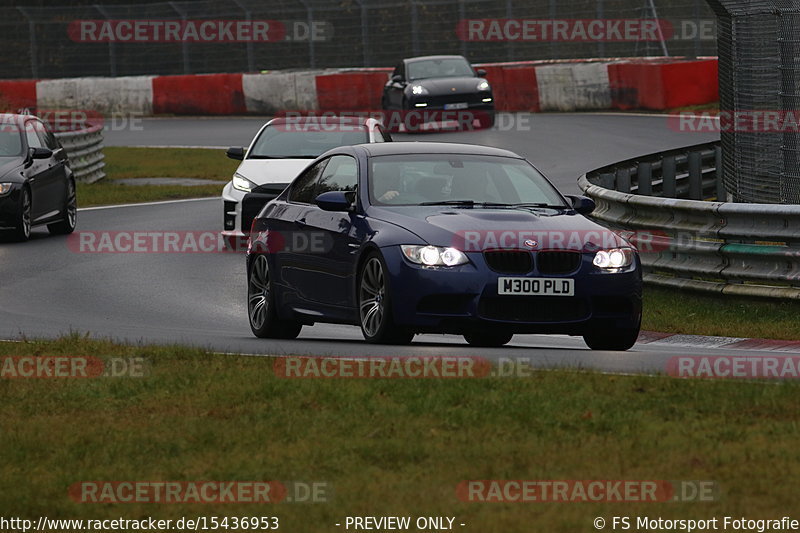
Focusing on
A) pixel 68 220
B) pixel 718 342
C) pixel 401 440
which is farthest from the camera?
pixel 68 220

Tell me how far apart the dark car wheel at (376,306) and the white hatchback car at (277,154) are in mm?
7153

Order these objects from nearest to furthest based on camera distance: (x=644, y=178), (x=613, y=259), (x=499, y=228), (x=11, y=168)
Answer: (x=499, y=228)
(x=613, y=259)
(x=11, y=168)
(x=644, y=178)

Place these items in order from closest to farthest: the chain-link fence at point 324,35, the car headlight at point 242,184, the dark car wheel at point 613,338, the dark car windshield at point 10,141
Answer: the dark car wheel at point 613,338
the car headlight at point 242,184
the dark car windshield at point 10,141
the chain-link fence at point 324,35

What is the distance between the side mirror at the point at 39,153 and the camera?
20.5 m

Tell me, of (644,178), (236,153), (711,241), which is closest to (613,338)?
(711,241)

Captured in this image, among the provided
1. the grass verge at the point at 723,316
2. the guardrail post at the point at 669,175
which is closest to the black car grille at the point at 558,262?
the grass verge at the point at 723,316

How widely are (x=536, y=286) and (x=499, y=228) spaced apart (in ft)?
1.50

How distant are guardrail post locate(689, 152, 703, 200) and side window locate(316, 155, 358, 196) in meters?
11.3

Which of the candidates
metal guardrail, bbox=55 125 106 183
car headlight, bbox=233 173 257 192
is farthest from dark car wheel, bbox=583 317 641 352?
metal guardrail, bbox=55 125 106 183

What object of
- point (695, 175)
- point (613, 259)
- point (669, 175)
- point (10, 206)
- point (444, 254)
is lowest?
point (695, 175)

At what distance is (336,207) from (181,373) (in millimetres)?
2229

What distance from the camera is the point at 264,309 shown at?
41.7ft

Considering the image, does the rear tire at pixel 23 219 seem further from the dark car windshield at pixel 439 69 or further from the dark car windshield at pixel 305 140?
the dark car windshield at pixel 439 69

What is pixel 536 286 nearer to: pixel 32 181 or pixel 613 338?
pixel 613 338
